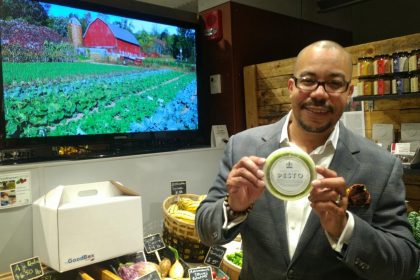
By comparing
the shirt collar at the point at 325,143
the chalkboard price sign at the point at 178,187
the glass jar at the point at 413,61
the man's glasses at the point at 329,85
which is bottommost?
the chalkboard price sign at the point at 178,187

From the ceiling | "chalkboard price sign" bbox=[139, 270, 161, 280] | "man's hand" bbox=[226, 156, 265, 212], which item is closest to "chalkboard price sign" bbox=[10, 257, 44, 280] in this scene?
"chalkboard price sign" bbox=[139, 270, 161, 280]

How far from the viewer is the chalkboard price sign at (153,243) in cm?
228

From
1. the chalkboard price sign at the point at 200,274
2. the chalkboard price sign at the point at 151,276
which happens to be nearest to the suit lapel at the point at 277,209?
the chalkboard price sign at the point at 200,274

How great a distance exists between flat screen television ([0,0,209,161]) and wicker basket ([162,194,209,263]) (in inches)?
30.6

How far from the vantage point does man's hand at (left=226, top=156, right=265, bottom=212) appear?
121cm

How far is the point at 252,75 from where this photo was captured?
11.7 ft

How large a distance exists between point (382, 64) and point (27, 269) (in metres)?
2.42

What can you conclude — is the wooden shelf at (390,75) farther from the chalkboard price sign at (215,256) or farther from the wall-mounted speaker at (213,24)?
the chalkboard price sign at (215,256)

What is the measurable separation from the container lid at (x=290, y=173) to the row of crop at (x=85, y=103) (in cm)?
178

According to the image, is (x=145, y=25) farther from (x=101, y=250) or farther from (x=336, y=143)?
(x=336, y=143)

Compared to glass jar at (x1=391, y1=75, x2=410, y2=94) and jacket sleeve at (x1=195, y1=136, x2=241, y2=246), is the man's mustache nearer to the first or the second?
jacket sleeve at (x1=195, y1=136, x2=241, y2=246)

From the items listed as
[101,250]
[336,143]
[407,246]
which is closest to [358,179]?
[336,143]

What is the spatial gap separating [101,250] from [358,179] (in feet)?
4.21

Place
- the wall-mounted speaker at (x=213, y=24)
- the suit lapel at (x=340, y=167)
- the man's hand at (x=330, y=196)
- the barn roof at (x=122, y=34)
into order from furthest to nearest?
the wall-mounted speaker at (x=213, y=24)
the barn roof at (x=122, y=34)
the suit lapel at (x=340, y=167)
the man's hand at (x=330, y=196)
